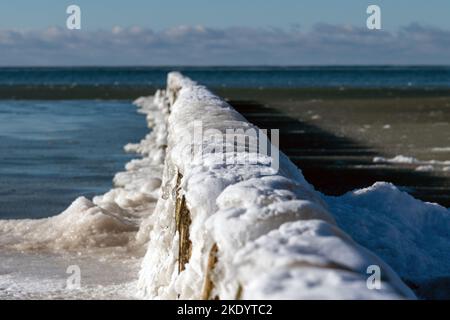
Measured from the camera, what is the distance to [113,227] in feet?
26.6

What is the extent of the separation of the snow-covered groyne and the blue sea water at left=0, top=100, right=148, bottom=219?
14.9ft

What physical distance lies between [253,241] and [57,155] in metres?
12.2

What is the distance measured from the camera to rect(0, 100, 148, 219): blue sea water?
10578mm

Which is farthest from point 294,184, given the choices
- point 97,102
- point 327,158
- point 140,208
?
point 97,102

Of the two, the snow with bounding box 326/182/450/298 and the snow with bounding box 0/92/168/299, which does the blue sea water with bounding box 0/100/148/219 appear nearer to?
the snow with bounding box 0/92/168/299

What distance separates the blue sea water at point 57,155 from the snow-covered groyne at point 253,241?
4.55m

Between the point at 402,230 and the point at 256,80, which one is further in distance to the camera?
the point at 256,80

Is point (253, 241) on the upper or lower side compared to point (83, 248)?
upper

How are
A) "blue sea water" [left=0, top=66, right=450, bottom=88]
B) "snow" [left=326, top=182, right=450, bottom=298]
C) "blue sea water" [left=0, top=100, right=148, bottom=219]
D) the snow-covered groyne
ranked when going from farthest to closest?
1. "blue sea water" [left=0, top=66, right=450, bottom=88]
2. "blue sea water" [left=0, top=100, right=148, bottom=219]
3. "snow" [left=326, top=182, right=450, bottom=298]
4. the snow-covered groyne

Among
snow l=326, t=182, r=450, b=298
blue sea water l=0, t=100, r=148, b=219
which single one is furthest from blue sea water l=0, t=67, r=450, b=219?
snow l=326, t=182, r=450, b=298

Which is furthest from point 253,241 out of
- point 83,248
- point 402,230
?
point 83,248

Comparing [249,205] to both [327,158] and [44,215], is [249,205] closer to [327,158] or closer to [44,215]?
[44,215]

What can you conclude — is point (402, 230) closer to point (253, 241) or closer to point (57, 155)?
point (253, 241)

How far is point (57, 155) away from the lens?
15.3 m
